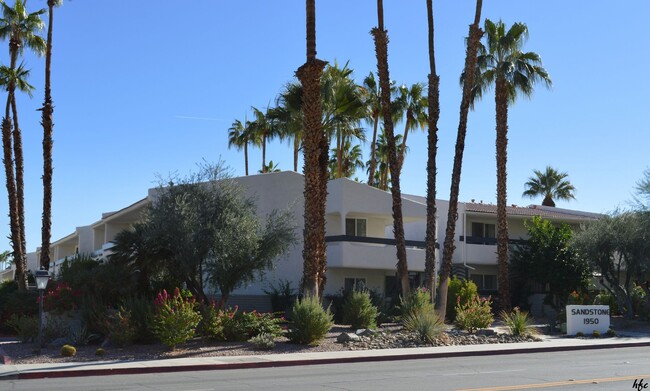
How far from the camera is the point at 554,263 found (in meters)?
39.9

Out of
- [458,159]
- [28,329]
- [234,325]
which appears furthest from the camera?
[458,159]

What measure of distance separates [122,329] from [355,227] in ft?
56.8

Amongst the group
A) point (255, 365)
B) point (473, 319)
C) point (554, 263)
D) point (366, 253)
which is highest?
point (366, 253)

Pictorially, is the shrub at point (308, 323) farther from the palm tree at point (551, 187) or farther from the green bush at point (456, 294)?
the palm tree at point (551, 187)

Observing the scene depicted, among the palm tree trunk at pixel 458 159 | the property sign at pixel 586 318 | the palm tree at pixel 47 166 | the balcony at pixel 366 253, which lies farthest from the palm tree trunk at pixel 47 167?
the property sign at pixel 586 318

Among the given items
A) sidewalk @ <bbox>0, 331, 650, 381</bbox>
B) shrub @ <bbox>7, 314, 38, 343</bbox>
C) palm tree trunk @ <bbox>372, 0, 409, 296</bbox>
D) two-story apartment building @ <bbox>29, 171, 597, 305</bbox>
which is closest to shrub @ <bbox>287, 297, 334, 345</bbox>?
sidewalk @ <bbox>0, 331, 650, 381</bbox>

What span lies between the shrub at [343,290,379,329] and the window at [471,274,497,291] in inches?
720

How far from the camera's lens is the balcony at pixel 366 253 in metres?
34.3

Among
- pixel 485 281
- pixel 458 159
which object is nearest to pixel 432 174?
pixel 458 159

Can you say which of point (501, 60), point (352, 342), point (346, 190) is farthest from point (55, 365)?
point (501, 60)

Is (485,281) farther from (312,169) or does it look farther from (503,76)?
(312,169)

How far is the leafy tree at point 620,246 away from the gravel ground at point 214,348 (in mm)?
10907

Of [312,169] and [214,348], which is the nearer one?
[214,348]

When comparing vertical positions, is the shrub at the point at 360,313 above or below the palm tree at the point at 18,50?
below
